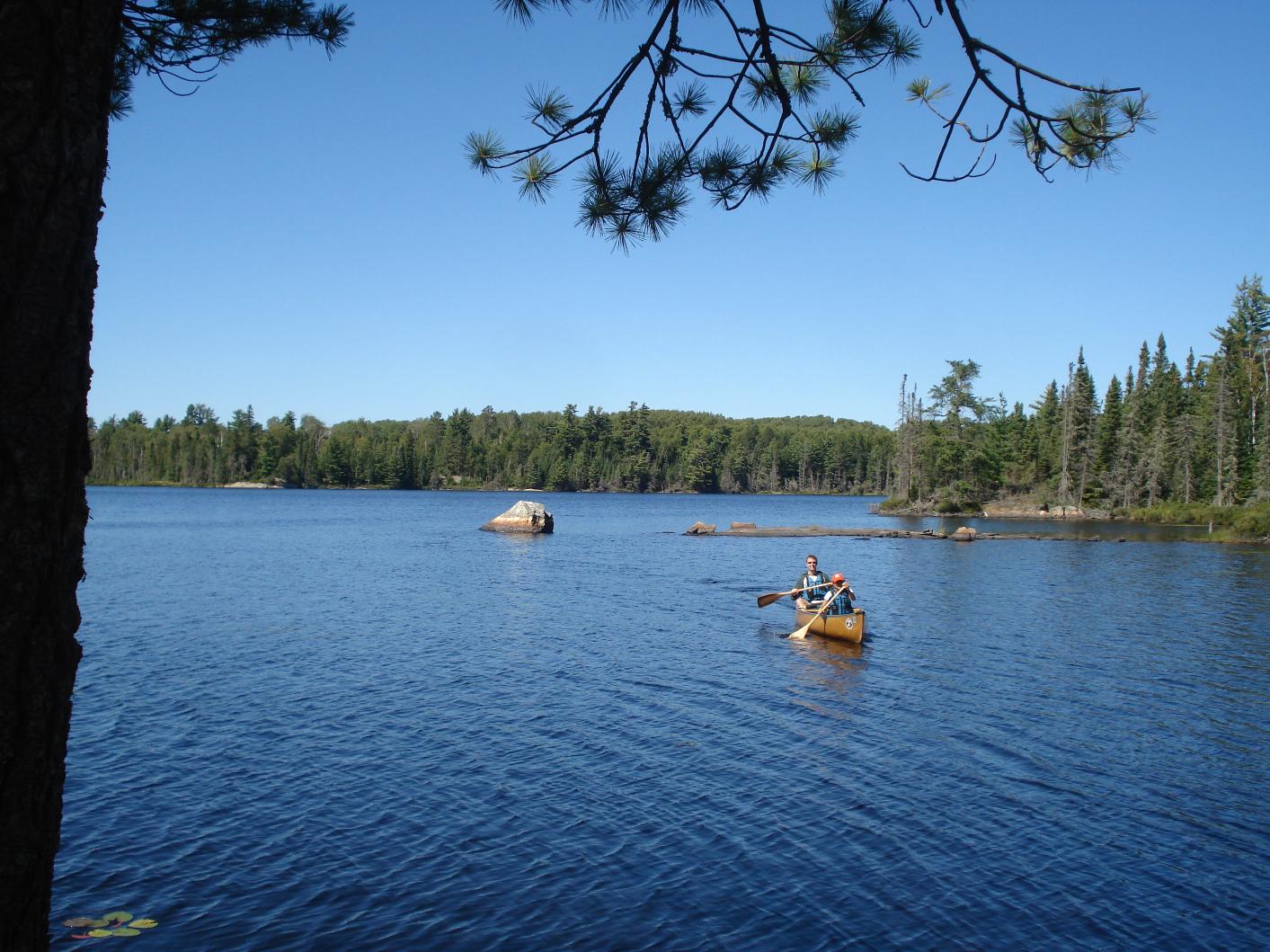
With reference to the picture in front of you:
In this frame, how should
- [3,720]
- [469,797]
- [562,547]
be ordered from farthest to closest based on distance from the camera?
1. [562,547]
2. [469,797]
3. [3,720]

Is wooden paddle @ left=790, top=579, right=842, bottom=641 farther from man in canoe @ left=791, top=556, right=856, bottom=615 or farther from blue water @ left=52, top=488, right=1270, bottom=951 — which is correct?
blue water @ left=52, top=488, right=1270, bottom=951

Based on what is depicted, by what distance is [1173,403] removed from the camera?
10038cm

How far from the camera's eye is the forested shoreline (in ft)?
307

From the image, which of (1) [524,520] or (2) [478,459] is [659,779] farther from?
(2) [478,459]

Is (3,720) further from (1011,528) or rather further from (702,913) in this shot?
(1011,528)

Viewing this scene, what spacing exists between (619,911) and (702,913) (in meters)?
0.86

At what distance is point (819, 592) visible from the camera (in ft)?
90.0

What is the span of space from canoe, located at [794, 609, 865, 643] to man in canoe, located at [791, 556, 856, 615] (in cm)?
76

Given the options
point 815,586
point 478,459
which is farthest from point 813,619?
point 478,459

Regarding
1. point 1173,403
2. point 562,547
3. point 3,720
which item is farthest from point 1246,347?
point 3,720

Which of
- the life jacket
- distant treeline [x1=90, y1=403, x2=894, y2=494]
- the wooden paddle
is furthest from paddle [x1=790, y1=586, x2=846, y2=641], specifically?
distant treeline [x1=90, y1=403, x2=894, y2=494]

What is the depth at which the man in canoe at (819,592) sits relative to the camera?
2566cm

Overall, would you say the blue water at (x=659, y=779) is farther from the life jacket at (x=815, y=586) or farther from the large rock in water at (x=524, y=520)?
the large rock in water at (x=524, y=520)

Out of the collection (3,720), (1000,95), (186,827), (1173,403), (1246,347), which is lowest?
(186,827)
